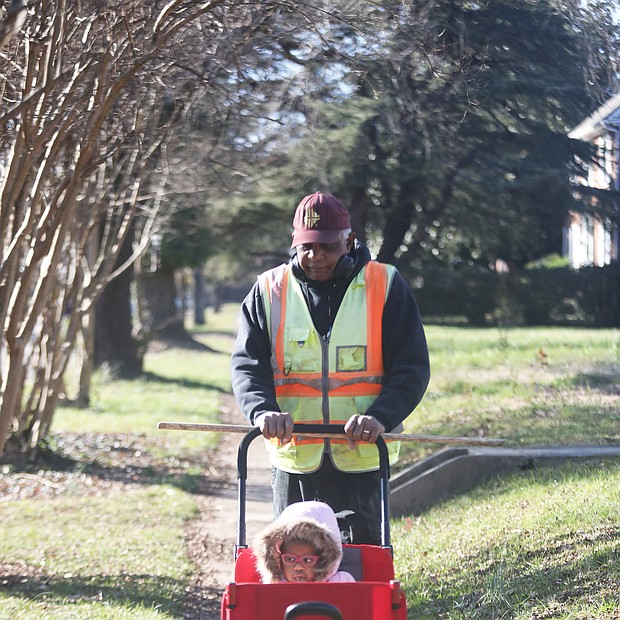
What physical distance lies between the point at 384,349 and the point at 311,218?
63cm

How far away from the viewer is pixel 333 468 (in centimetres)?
451

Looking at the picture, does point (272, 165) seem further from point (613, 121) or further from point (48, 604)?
point (48, 604)

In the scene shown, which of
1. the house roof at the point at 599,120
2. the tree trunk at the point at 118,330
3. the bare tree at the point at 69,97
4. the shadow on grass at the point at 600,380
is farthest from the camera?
the tree trunk at the point at 118,330

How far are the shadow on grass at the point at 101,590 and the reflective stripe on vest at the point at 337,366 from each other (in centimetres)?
228

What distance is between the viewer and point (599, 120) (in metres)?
9.12

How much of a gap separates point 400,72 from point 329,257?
3.72m

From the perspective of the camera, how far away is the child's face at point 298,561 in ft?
12.3

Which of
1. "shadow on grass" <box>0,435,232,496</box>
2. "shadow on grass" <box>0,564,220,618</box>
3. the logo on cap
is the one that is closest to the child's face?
the logo on cap

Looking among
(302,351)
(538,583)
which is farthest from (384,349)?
(538,583)

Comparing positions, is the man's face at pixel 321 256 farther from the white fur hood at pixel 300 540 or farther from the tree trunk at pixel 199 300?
the tree trunk at pixel 199 300

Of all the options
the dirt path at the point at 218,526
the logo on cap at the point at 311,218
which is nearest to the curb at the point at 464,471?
the dirt path at the point at 218,526

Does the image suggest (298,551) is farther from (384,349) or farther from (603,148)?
(603,148)

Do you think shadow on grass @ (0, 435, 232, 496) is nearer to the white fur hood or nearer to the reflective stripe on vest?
the reflective stripe on vest

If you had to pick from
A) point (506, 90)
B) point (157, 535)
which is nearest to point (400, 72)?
point (506, 90)
